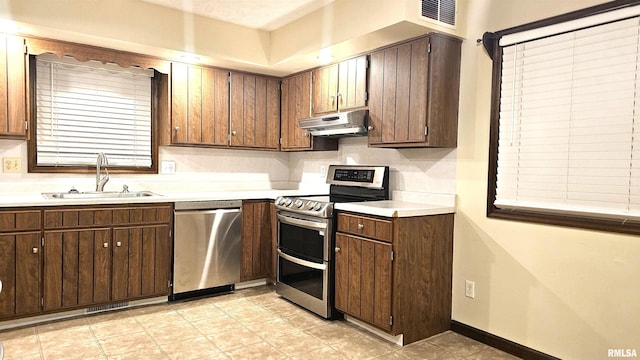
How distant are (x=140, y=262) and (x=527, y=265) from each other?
2859 mm

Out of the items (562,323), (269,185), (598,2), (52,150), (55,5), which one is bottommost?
(562,323)

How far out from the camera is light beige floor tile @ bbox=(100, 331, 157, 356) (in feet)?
8.57

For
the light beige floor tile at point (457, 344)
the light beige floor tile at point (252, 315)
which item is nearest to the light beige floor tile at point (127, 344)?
the light beige floor tile at point (252, 315)

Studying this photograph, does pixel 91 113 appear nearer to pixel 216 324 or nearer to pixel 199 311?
pixel 199 311

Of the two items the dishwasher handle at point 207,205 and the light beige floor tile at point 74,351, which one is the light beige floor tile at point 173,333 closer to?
the light beige floor tile at point 74,351

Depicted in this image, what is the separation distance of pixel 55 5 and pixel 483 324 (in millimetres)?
3798

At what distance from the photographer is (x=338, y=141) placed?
420cm

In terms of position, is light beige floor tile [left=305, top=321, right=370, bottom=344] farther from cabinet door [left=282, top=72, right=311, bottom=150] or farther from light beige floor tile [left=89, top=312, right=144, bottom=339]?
cabinet door [left=282, top=72, right=311, bottom=150]

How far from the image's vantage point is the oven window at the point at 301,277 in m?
3.24

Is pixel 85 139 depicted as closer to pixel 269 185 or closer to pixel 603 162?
pixel 269 185

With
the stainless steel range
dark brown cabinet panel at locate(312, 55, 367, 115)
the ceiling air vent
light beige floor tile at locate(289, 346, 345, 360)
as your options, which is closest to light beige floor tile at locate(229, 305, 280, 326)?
the stainless steel range

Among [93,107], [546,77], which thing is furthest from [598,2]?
[93,107]

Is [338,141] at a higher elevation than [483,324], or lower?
higher

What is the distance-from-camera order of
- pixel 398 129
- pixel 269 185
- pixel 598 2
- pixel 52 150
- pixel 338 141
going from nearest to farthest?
pixel 598 2 → pixel 398 129 → pixel 52 150 → pixel 338 141 → pixel 269 185
